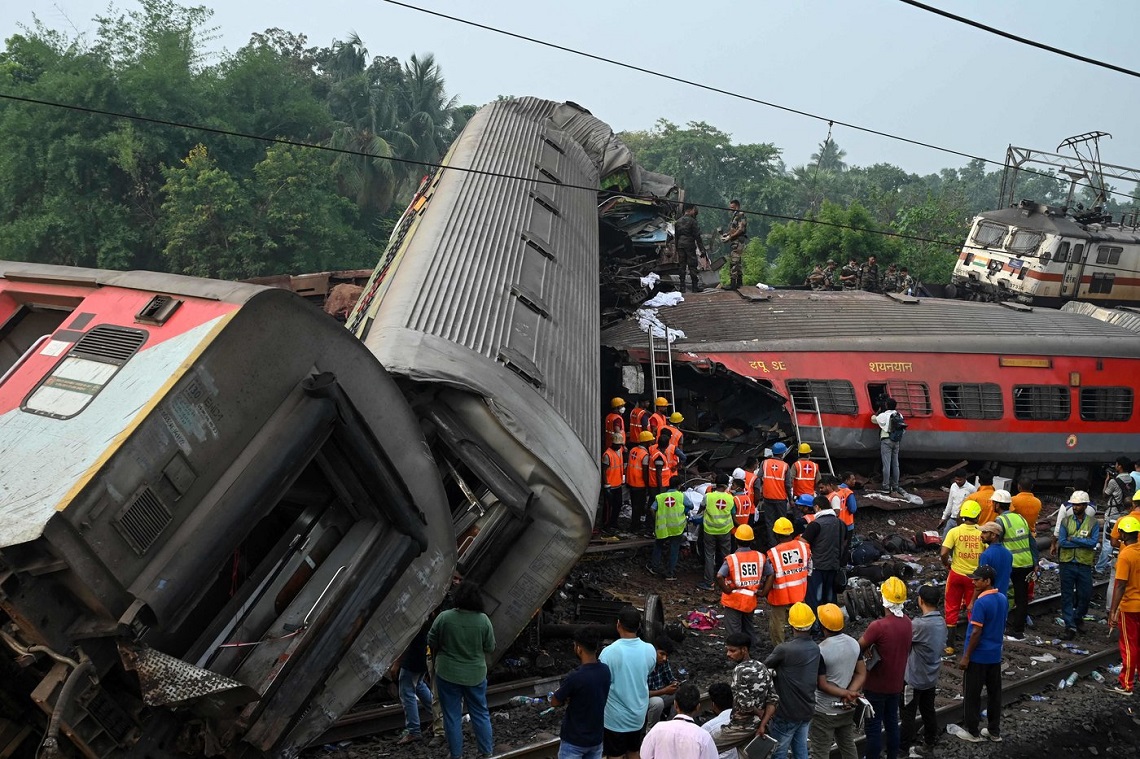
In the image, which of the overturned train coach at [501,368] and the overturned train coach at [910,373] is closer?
the overturned train coach at [501,368]

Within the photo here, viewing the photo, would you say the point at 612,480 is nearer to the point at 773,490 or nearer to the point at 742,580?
the point at 773,490

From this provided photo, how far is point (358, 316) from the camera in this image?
9609 millimetres

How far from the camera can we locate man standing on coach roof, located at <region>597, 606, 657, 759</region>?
6.07 meters

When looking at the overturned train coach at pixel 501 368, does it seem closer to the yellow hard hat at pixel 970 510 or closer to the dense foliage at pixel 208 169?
the yellow hard hat at pixel 970 510

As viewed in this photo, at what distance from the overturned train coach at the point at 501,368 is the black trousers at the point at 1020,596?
436 centimetres

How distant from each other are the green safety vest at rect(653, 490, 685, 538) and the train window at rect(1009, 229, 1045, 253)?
A: 1333 centimetres

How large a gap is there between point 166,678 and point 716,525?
23.8ft

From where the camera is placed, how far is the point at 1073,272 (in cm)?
2095

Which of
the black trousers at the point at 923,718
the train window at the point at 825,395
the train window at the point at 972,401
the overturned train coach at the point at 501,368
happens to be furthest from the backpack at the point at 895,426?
the black trousers at the point at 923,718

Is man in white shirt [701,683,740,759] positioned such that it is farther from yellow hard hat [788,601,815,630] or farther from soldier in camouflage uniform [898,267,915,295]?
soldier in camouflage uniform [898,267,915,295]

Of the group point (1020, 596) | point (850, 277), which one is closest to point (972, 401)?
point (1020, 596)

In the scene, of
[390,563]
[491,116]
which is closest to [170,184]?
[491,116]

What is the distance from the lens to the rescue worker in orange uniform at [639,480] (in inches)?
479

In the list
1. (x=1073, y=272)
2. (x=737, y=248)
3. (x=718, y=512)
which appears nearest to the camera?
(x=718, y=512)
